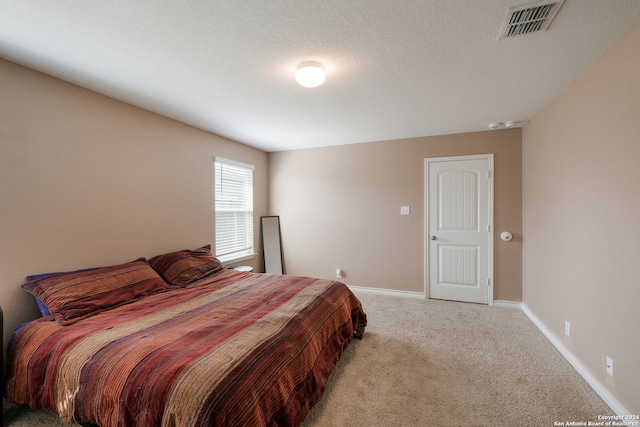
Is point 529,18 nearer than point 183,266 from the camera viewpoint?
Yes

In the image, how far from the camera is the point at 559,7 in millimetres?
1437

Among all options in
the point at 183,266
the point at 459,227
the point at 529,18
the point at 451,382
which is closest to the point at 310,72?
the point at 529,18

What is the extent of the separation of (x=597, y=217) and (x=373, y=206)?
8.60ft

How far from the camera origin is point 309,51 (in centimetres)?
185

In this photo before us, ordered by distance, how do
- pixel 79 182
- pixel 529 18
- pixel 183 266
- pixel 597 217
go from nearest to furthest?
1. pixel 529 18
2. pixel 597 217
3. pixel 79 182
4. pixel 183 266

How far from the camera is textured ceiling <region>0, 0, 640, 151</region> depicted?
1468 millimetres

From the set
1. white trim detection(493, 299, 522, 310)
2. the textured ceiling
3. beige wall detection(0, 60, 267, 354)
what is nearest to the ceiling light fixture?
the textured ceiling

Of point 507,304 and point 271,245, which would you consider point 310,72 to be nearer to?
point 271,245

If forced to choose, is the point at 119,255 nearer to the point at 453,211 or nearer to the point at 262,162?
the point at 262,162

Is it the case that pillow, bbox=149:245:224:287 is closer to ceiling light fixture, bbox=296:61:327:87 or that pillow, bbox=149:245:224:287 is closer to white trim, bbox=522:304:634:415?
ceiling light fixture, bbox=296:61:327:87

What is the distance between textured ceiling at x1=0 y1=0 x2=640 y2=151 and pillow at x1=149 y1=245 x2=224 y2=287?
1604mm

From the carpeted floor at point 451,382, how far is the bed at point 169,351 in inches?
7.5

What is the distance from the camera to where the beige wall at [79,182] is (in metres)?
1.93

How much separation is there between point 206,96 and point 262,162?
2275 millimetres
